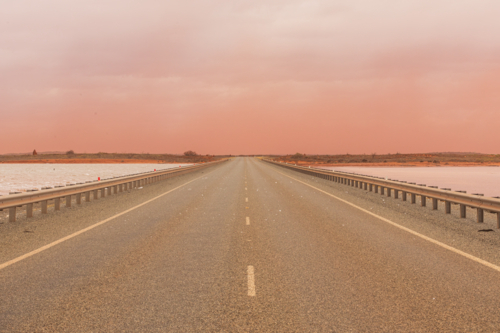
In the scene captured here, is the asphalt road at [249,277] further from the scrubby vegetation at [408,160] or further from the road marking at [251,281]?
the scrubby vegetation at [408,160]

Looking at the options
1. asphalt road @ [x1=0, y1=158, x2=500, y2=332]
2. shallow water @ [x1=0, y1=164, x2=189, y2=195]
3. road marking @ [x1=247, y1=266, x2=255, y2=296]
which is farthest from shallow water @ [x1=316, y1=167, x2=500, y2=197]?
shallow water @ [x1=0, y1=164, x2=189, y2=195]

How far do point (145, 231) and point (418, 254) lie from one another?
633 cm

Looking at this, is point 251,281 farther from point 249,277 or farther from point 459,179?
point 459,179

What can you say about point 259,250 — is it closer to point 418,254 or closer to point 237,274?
point 237,274

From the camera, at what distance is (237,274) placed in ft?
19.8

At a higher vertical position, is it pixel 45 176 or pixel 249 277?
pixel 45 176

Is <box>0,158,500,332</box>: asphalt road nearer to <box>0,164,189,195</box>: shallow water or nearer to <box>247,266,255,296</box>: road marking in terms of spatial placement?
<box>247,266,255,296</box>: road marking

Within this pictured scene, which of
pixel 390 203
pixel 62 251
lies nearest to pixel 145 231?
pixel 62 251

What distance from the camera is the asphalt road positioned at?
4.31 metres

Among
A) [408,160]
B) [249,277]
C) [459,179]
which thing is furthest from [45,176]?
[408,160]

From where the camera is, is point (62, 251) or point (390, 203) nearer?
point (62, 251)

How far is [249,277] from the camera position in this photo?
5.87 meters

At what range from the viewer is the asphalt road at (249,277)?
431 centimetres

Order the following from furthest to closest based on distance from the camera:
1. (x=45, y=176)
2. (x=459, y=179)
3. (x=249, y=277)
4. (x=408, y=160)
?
(x=408, y=160) → (x=45, y=176) → (x=459, y=179) → (x=249, y=277)
